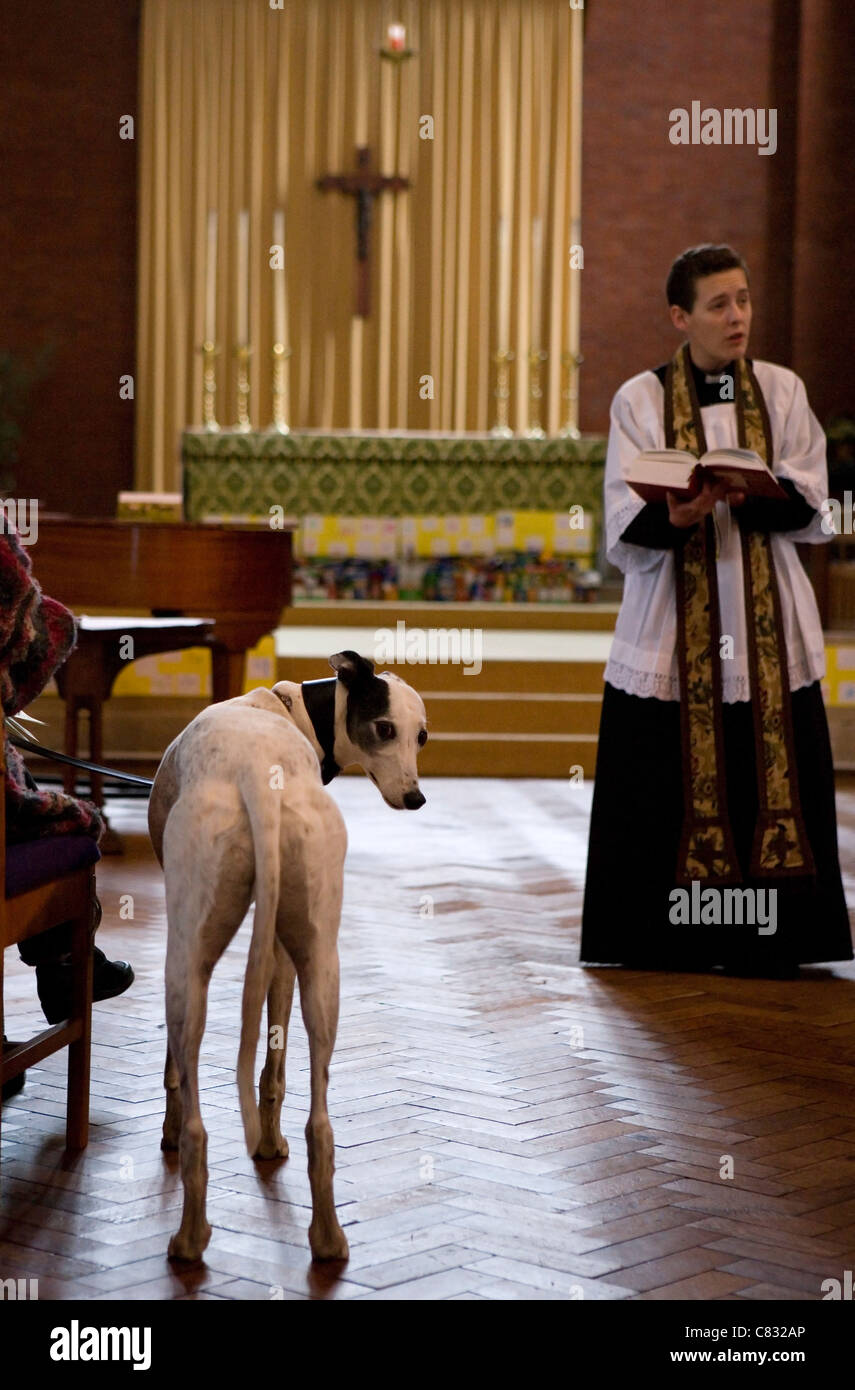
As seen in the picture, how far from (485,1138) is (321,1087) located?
2.29ft

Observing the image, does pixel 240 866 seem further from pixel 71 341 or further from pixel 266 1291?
pixel 71 341

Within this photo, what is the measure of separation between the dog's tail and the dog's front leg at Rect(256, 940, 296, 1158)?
442 millimetres

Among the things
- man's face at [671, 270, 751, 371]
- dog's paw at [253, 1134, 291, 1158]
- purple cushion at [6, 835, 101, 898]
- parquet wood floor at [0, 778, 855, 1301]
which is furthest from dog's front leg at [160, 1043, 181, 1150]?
man's face at [671, 270, 751, 371]

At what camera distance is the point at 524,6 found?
34.7ft

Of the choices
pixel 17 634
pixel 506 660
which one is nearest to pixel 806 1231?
pixel 17 634

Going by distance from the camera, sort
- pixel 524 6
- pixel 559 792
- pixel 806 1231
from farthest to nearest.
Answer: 1. pixel 524 6
2. pixel 559 792
3. pixel 806 1231

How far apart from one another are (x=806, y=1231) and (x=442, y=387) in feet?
29.2

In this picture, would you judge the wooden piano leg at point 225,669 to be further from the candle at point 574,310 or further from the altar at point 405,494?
the candle at point 574,310

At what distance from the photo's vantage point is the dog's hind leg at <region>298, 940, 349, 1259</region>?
210 centimetres

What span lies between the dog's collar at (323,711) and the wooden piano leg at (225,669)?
2.97 metres

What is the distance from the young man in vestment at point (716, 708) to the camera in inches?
152

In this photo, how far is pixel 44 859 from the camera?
245 centimetres

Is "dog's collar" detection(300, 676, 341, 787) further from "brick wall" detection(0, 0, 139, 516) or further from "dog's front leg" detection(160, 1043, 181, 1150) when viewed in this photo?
"brick wall" detection(0, 0, 139, 516)

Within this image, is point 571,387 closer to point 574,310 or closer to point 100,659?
point 574,310
